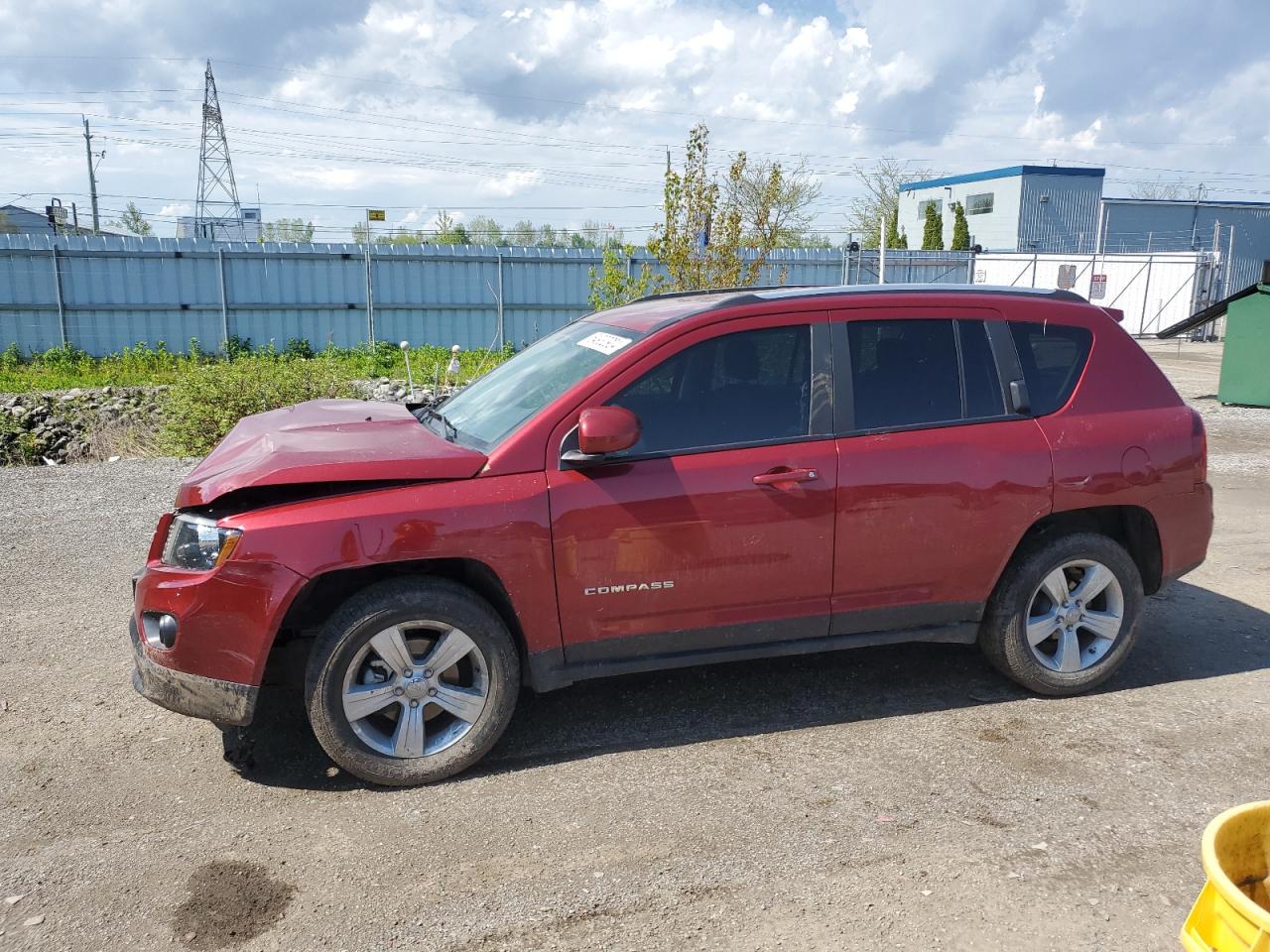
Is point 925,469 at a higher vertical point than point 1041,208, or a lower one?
lower

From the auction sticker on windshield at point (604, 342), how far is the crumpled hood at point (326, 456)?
2.52ft

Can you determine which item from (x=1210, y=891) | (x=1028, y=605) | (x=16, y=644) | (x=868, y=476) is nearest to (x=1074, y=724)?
(x=1028, y=605)

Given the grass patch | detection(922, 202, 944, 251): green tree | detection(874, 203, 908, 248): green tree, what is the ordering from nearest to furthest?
1. the grass patch
2. detection(922, 202, 944, 251): green tree
3. detection(874, 203, 908, 248): green tree

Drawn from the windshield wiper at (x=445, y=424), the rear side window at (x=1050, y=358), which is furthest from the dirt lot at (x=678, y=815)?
the rear side window at (x=1050, y=358)

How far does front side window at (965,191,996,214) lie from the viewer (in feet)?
161

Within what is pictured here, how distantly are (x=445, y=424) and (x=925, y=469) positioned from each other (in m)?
2.14

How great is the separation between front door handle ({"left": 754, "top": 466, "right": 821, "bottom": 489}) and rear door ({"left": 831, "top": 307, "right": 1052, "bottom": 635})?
0.16 metres

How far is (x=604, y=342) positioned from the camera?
4586mm

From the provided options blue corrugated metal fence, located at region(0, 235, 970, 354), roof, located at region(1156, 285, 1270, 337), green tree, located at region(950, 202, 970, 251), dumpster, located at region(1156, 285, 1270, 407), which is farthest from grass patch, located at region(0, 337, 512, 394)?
green tree, located at region(950, 202, 970, 251)

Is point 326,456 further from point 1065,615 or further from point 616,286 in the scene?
point 616,286

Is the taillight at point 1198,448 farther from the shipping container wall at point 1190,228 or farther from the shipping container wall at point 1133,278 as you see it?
the shipping container wall at point 1190,228

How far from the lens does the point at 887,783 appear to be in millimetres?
4031

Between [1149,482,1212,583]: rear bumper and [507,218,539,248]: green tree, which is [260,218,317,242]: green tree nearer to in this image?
[507,218,539,248]: green tree

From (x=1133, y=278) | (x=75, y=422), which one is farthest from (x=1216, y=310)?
(x=1133, y=278)
